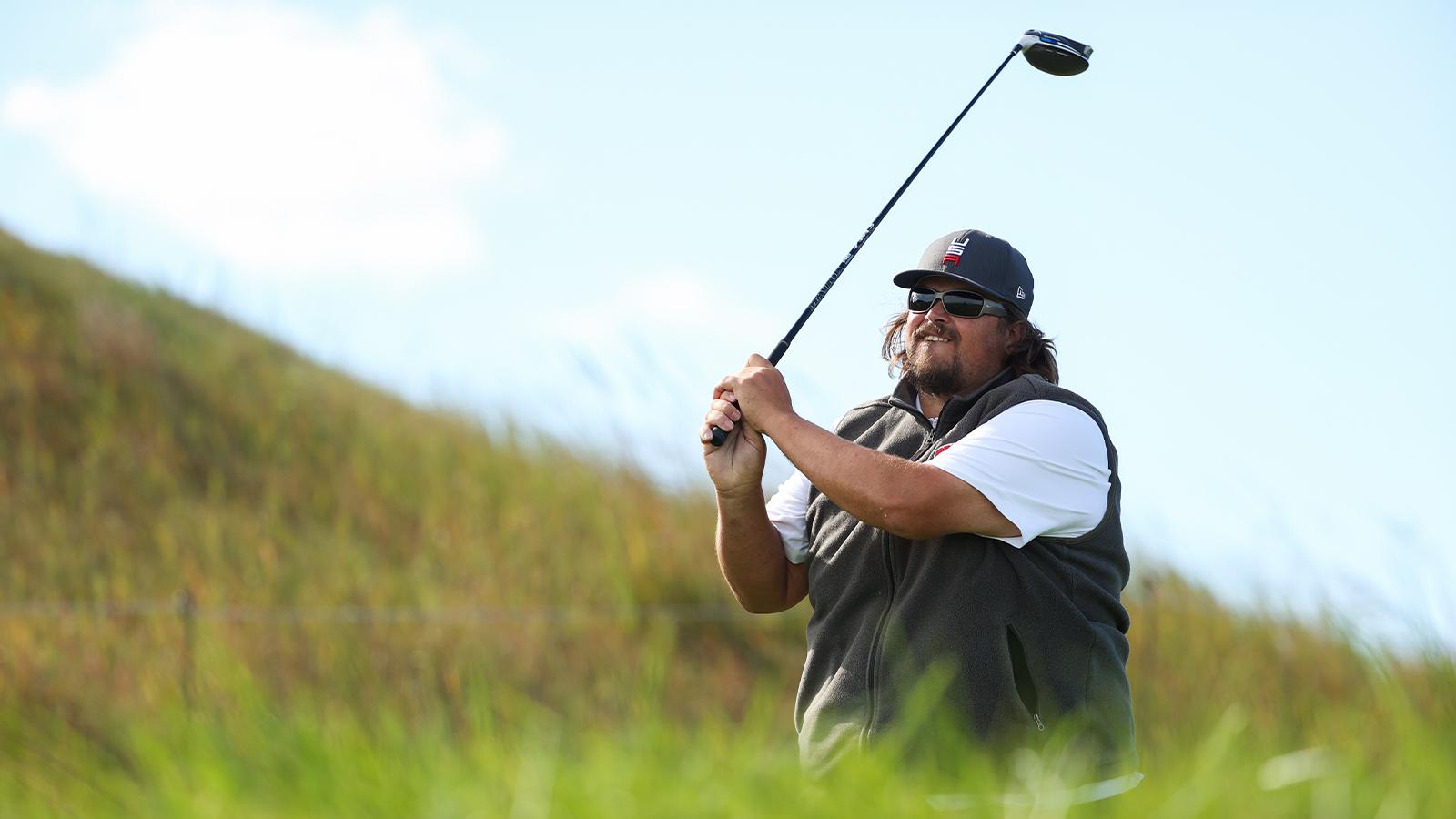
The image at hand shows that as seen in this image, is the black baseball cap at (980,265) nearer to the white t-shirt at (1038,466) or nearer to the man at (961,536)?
the man at (961,536)

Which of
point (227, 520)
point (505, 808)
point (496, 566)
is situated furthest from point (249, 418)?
point (505, 808)

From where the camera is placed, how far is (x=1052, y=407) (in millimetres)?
2664

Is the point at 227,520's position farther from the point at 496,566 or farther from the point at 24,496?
the point at 496,566

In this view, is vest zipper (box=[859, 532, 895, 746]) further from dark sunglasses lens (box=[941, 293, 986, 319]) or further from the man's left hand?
dark sunglasses lens (box=[941, 293, 986, 319])

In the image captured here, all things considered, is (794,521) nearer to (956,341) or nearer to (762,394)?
(762,394)

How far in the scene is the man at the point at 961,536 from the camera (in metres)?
2.55

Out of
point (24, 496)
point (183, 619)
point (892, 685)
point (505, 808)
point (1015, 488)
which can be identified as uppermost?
point (1015, 488)

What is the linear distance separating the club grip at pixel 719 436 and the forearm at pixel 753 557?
15 centimetres

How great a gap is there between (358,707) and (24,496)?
347 cm

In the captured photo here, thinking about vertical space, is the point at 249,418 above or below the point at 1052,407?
below

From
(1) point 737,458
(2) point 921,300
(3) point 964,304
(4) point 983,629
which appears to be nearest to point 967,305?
(3) point 964,304

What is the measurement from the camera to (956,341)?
9.76 ft

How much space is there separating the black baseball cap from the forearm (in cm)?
73

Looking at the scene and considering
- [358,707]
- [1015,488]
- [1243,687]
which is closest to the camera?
[1015,488]
